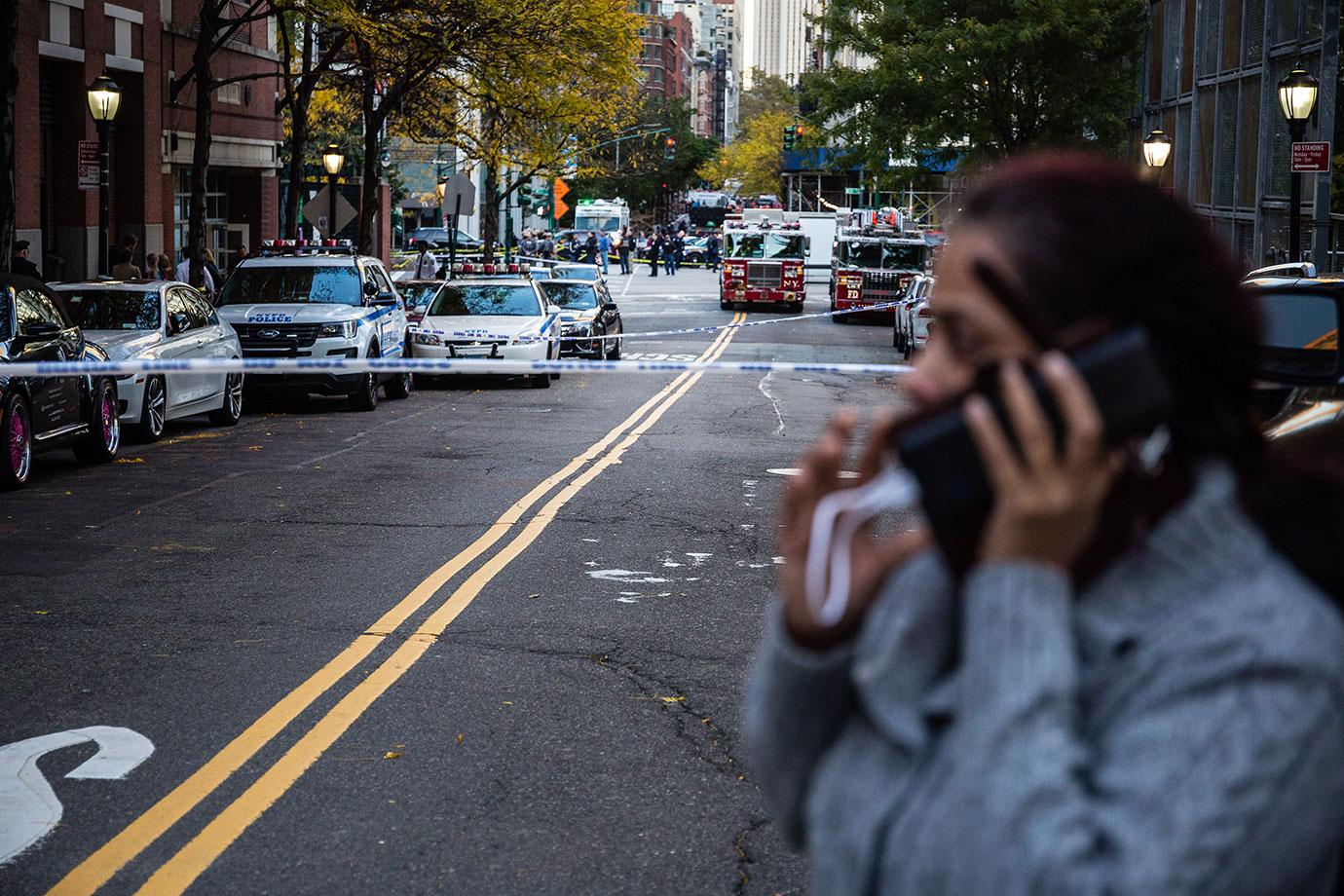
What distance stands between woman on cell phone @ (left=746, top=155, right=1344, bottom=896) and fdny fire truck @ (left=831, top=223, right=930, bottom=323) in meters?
43.1

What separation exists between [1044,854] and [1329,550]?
430mm

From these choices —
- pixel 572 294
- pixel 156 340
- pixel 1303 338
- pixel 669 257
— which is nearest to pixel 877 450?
pixel 1303 338

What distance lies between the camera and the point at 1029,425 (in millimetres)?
1584

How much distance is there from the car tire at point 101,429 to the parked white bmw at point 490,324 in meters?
9.24

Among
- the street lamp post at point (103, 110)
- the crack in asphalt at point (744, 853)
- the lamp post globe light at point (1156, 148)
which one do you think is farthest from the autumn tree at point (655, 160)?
the crack in asphalt at point (744, 853)

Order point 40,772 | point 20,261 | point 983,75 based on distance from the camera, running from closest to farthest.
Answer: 1. point 40,772
2. point 20,261
3. point 983,75

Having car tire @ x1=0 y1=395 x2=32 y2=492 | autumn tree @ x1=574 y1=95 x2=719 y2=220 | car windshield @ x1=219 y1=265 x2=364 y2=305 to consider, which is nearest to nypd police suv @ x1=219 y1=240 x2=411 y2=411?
car windshield @ x1=219 y1=265 x2=364 y2=305

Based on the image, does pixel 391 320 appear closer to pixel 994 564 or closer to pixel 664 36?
pixel 994 564

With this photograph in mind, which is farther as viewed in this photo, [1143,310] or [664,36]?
[664,36]

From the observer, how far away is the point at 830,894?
1.81 m

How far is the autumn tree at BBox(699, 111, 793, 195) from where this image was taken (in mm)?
141875

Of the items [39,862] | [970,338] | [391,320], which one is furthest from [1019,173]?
[391,320]

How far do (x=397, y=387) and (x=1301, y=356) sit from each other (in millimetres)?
18109

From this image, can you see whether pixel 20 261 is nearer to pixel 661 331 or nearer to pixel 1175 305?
pixel 661 331
